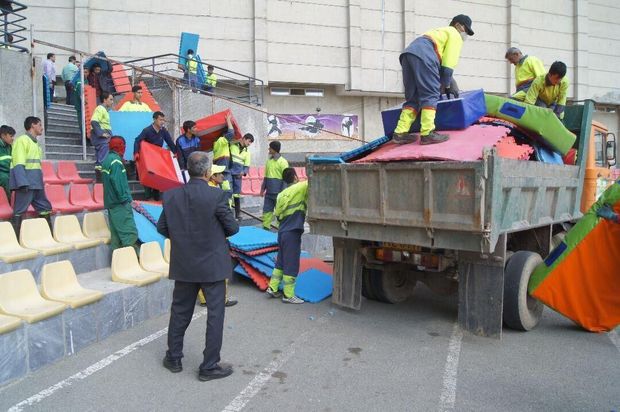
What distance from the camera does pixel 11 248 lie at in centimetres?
583

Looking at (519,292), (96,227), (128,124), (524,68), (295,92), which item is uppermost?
(295,92)

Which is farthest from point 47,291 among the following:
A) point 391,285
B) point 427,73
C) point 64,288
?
point 427,73

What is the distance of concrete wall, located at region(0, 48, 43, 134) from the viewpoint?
368 inches

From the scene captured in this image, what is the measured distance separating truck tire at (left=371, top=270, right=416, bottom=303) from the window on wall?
18.7m

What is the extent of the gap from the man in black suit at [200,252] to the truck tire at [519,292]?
121 inches

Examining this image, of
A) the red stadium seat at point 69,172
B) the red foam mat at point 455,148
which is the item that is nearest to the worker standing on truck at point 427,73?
the red foam mat at point 455,148

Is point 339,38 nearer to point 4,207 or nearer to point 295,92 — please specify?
point 295,92

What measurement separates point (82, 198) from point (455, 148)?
649 centimetres

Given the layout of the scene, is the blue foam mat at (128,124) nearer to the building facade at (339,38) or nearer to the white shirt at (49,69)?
the white shirt at (49,69)

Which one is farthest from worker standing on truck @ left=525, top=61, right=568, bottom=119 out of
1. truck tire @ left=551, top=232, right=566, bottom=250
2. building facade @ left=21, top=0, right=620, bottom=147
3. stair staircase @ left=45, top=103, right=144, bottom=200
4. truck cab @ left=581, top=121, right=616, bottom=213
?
building facade @ left=21, top=0, right=620, bottom=147

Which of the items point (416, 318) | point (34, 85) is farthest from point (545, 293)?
point (34, 85)

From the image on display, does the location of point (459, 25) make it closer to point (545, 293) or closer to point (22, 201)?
point (545, 293)

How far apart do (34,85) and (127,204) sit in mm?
5009

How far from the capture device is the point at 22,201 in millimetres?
6910
